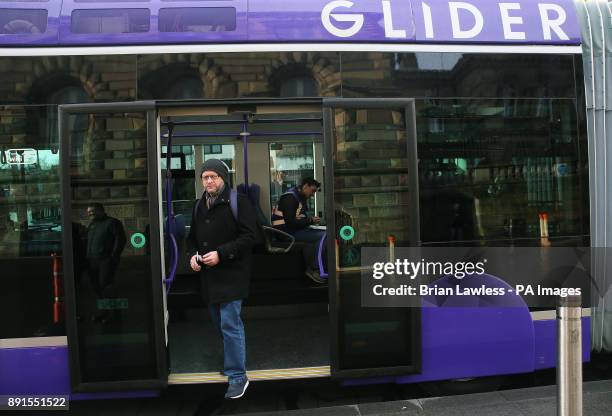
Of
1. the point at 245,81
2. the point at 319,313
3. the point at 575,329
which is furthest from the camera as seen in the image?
the point at 319,313

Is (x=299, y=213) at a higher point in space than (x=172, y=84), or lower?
lower

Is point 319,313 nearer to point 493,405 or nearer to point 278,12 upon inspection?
point 493,405

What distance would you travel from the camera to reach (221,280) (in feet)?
10.9

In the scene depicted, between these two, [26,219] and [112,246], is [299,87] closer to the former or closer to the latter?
[112,246]

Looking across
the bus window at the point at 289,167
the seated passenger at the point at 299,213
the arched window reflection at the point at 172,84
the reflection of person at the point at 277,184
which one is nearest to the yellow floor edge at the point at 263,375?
the arched window reflection at the point at 172,84

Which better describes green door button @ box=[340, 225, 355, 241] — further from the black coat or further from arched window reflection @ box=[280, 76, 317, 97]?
arched window reflection @ box=[280, 76, 317, 97]

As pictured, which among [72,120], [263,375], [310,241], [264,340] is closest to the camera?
[72,120]

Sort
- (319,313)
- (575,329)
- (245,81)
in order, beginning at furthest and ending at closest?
(319,313) → (245,81) → (575,329)

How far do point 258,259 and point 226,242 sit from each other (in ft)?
8.03

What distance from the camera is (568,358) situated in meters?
2.22

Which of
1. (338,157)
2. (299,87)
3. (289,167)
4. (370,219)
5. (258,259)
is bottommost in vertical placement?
(258,259)

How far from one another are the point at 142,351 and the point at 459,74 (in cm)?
286

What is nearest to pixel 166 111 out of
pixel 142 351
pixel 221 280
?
pixel 221 280

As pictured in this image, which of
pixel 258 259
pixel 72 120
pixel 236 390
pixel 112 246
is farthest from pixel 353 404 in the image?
pixel 72 120
